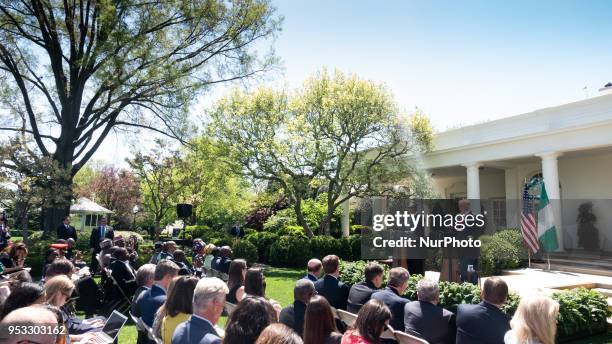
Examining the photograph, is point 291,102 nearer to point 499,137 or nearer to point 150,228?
point 499,137

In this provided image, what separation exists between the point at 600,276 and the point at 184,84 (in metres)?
16.8

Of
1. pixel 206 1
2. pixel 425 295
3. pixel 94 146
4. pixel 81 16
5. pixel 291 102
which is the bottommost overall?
pixel 425 295

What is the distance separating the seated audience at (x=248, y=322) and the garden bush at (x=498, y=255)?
41.8 feet

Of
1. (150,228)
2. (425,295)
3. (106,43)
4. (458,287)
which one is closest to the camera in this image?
(425,295)

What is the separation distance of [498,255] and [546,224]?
1823 millimetres

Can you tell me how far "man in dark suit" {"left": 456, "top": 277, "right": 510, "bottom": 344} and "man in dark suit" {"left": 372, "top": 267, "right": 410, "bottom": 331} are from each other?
2.53 feet

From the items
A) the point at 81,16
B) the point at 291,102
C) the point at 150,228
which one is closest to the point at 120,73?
the point at 81,16

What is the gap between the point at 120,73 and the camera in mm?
17062

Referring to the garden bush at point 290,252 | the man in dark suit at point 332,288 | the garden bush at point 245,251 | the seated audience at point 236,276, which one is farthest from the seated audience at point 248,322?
the garden bush at point 290,252

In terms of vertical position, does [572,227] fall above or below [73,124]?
below

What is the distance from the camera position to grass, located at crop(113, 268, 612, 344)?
671 centimetres

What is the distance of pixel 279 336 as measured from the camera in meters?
2.15

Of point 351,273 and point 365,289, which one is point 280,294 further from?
point 365,289

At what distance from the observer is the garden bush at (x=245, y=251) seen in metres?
16.1
